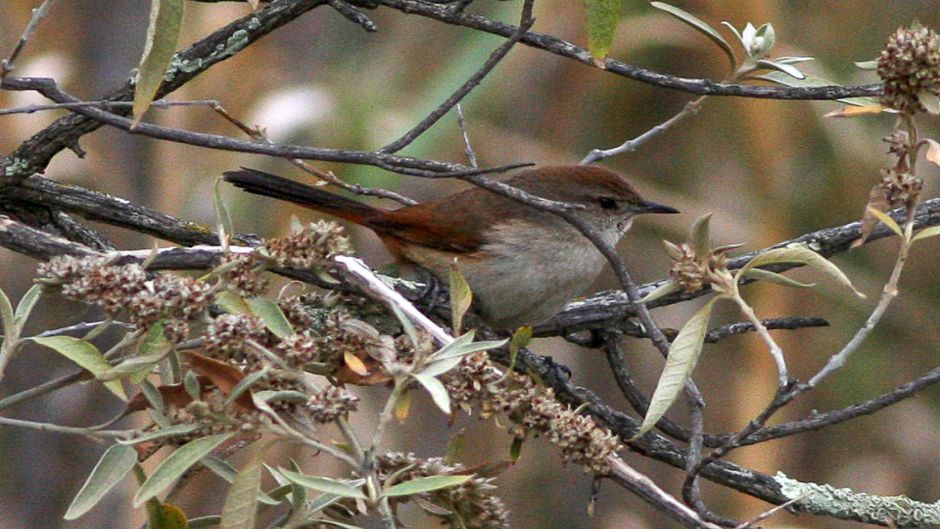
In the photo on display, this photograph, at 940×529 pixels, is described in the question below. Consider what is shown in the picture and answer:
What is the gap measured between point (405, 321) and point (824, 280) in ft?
12.8

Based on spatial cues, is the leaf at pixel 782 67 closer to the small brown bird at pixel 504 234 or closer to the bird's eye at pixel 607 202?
the small brown bird at pixel 504 234

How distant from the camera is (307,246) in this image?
232 cm

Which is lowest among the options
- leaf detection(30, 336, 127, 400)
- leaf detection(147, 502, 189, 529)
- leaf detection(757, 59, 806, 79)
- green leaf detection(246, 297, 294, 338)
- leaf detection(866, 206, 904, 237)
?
leaf detection(147, 502, 189, 529)

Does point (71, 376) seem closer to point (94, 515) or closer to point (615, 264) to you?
point (615, 264)

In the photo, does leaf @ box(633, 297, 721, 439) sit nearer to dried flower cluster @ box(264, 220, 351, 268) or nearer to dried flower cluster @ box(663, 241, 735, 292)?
dried flower cluster @ box(663, 241, 735, 292)

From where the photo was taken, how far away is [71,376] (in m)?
2.14

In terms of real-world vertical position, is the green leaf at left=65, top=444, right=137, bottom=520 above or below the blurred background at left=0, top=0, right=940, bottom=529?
below

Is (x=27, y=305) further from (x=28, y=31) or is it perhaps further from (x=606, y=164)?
(x=606, y=164)

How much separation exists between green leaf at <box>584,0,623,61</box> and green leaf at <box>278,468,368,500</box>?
0.93m

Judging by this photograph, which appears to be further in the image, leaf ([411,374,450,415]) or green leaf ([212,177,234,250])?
green leaf ([212,177,234,250])

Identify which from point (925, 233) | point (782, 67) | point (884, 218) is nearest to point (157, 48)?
point (884, 218)

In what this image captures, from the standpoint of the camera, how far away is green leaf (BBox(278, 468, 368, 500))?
2.00 metres

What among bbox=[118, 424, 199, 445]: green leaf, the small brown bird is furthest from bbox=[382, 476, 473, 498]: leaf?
the small brown bird

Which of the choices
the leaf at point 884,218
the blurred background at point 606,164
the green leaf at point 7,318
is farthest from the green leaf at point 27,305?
the blurred background at point 606,164
